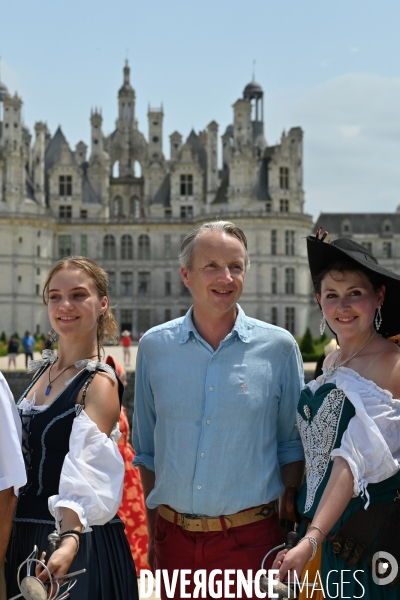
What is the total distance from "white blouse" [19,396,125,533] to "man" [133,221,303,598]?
0.50 meters

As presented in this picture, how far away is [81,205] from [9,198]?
4.40m

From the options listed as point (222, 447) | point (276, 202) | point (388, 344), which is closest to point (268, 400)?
point (222, 447)

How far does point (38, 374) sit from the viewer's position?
412cm

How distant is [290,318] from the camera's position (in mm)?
45125

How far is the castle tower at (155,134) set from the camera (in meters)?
49.6

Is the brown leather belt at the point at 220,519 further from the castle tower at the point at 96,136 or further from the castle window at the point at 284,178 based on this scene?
the castle tower at the point at 96,136

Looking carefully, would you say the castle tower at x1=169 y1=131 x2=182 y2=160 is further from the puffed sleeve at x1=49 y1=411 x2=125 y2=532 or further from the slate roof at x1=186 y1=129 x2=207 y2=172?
the puffed sleeve at x1=49 y1=411 x2=125 y2=532

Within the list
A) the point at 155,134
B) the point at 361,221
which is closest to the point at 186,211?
the point at 155,134

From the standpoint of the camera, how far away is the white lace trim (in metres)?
3.68

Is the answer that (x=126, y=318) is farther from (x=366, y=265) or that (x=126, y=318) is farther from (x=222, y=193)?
(x=366, y=265)

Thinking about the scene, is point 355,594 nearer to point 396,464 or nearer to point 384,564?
point 384,564

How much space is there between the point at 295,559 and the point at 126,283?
149ft

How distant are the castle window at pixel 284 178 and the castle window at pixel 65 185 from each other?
490 inches

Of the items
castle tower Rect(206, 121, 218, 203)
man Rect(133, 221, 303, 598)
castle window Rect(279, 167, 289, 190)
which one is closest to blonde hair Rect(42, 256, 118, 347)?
man Rect(133, 221, 303, 598)
